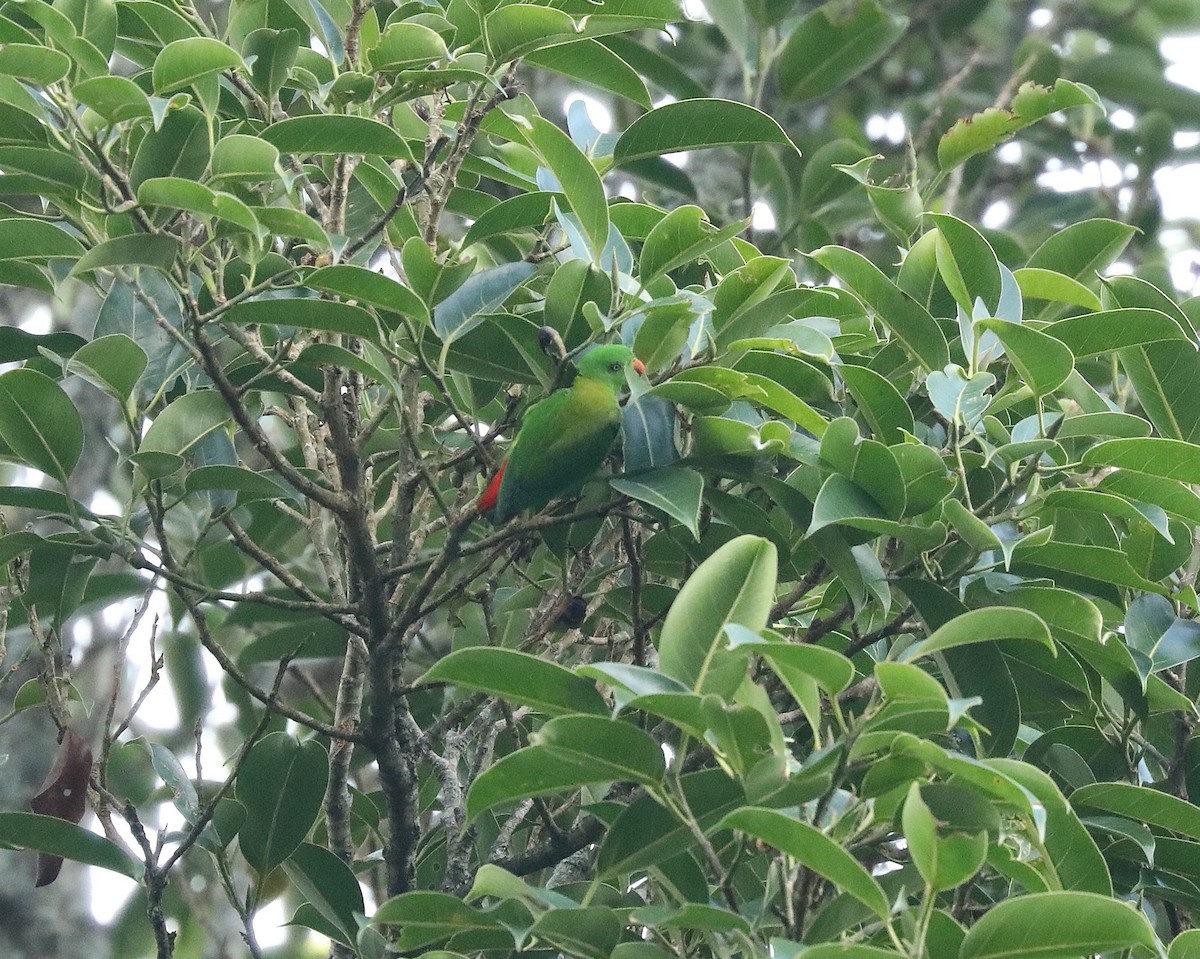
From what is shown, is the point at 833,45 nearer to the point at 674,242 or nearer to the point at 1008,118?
the point at 1008,118

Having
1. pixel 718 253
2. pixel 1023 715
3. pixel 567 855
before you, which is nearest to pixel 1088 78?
pixel 718 253

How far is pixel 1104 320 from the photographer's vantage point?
2.13 metres

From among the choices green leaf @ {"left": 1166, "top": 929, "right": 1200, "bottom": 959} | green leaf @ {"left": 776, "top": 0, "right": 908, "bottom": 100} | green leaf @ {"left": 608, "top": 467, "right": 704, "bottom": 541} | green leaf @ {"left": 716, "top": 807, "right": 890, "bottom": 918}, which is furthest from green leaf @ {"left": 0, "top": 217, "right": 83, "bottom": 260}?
green leaf @ {"left": 776, "top": 0, "right": 908, "bottom": 100}

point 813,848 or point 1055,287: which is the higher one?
point 1055,287

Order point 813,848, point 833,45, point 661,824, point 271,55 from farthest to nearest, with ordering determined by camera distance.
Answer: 1. point 833,45
2. point 271,55
3. point 661,824
4. point 813,848

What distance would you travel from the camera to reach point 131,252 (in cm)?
→ 206

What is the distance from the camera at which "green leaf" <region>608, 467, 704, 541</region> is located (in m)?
2.02

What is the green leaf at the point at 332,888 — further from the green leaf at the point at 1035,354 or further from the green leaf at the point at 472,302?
the green leaf at the point at 1035,354

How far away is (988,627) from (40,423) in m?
1.71

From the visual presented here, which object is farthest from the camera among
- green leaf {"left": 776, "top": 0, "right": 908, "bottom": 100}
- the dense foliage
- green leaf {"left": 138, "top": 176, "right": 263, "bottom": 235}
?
green leaf {"left": 776, "top": 0, "right": 908, "bottom": 100}

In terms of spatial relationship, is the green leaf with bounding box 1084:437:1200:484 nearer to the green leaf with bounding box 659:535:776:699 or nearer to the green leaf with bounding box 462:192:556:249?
the green leaf with bounding box 659:535:776:699

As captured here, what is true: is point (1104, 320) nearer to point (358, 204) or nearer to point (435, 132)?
point (435, 132)

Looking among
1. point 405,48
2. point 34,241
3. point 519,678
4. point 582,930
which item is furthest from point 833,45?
point 582,930

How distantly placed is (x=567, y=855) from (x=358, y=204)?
1.61m
